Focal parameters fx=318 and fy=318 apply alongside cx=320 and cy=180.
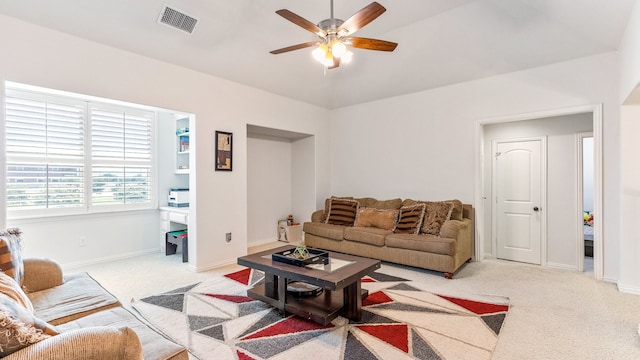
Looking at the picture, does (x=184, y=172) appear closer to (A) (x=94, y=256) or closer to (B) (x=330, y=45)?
(A) (x=94, y=256)

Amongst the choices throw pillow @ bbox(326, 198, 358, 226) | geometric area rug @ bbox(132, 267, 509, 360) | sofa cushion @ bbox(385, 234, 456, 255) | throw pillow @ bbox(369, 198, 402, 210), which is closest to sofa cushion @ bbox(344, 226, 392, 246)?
sofa cushion @ bbox(385, 234, 456, 255)

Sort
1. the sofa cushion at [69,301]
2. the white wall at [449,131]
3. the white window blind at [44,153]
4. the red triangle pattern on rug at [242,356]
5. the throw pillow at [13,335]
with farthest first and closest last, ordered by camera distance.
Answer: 1. the white window blind at [44,153]
2. the white wall at [449,131]
3. the red triangle pattern on rug at [242,356]
4. the sofa cushion at [69,301]
5. the throw pillow at [13,335]

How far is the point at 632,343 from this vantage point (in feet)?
7.93

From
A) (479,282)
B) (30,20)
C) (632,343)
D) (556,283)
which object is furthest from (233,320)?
(556,283)

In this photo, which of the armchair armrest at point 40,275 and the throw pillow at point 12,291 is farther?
the armchair armrest at point 40,275

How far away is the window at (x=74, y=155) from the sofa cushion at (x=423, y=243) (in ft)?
13.0

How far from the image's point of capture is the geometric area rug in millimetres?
2331

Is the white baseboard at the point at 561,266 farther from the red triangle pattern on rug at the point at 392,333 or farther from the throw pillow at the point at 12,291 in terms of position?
the throw pillow at the point at 12,291

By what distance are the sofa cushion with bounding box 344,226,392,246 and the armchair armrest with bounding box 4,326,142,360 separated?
3.55 m

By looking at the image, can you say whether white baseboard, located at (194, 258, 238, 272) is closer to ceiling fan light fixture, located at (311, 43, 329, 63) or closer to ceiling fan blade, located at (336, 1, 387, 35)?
ceiling fan light fixture, located at (311, 43, 329, 63)

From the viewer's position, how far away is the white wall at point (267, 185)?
19.6ft

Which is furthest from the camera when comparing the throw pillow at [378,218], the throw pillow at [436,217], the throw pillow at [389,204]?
the throw pillow at [389,204]

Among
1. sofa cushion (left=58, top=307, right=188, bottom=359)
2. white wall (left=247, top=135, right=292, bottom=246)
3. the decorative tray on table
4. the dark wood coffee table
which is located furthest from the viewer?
white wall (left=247, top=135, right=292, bottom=246)

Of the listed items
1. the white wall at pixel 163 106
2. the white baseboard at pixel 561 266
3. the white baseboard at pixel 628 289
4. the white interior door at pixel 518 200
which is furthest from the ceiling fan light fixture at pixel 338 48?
the white baseboard at pixel 561 266
